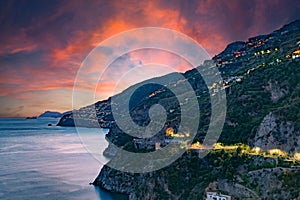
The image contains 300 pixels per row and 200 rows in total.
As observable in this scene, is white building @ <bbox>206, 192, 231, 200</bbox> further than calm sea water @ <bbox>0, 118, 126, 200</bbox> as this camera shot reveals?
No

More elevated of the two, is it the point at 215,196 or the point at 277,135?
the point at 277,135

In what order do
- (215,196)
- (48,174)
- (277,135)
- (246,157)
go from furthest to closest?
(48,174), (277,135), (246,157), (215,196)

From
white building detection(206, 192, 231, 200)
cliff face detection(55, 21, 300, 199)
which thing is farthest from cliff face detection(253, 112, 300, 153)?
white building detection(206, 192, 231, 200)

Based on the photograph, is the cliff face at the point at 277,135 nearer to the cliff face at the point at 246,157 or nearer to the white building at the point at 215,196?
the cliff face at the point at 246,157

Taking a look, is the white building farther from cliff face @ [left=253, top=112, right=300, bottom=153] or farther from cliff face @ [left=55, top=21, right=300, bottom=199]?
cliff face @ [left=253, top=112, right=300, bottom=153]

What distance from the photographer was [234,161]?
28016 mm

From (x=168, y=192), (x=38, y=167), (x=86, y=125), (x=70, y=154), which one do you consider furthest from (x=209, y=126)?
(x=86, y=125)

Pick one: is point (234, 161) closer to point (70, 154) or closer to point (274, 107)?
point (274, 107)

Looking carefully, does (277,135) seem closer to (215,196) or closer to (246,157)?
(246,157)

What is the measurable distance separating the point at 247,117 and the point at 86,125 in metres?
152

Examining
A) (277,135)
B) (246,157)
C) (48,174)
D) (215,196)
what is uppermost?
(277,135)

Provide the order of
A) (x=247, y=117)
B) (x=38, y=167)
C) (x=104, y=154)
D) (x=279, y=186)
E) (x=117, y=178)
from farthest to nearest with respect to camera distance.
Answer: (x=104, y=154), (x=38, y=167), (x=117, y=178), (x=247, y=117), (x=279, y=186)

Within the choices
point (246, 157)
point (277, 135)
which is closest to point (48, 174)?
point (246, 157)

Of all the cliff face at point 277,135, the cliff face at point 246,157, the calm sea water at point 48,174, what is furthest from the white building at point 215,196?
the calm sea water at point 48,174
